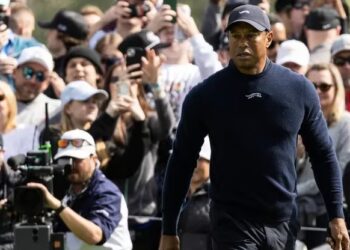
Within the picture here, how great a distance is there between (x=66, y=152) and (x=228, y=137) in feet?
9.80

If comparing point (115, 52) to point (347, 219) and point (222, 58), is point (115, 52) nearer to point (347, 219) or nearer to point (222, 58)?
point (222, 58)

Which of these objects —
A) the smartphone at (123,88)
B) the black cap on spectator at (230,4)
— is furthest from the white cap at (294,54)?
the smartphone at (123,88)

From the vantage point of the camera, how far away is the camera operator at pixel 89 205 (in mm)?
10391

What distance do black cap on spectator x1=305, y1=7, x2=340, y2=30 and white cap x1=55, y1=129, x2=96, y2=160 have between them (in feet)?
10.7

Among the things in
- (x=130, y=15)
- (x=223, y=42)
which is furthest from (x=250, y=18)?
(x=130, y=15)

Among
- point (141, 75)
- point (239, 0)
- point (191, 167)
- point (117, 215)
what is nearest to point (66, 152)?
point (117, 215)

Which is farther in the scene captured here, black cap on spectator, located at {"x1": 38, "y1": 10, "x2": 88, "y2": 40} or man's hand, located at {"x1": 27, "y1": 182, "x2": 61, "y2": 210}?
black cap on spectator, located at {"x1": 38, "y1": 10, "x2": 88, "y2": 40}

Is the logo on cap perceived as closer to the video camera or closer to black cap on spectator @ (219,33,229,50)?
black cap on spectator @ (219,33,229,50)

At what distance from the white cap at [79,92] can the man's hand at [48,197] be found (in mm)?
2589

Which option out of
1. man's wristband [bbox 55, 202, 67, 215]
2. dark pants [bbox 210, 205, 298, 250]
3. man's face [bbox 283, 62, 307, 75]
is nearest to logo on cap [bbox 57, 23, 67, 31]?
man's face [bbox 283, 62, 307, 75]

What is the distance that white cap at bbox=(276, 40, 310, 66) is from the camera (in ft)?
41.7

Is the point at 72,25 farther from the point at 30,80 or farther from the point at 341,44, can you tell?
the point at 341,44

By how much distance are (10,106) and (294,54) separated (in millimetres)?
2479

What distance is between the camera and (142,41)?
12977mm
